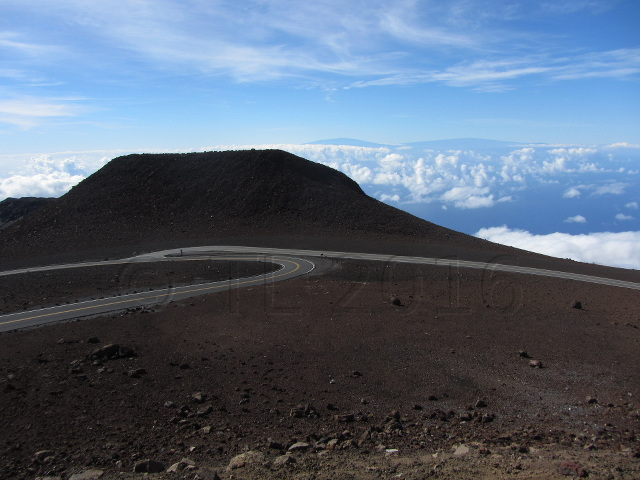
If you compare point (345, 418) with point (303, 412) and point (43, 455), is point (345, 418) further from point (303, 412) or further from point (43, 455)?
point (43, 455)

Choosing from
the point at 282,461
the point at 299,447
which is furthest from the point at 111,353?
the point at 282,461

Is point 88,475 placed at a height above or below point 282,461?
below

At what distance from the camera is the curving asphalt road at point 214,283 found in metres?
18.2

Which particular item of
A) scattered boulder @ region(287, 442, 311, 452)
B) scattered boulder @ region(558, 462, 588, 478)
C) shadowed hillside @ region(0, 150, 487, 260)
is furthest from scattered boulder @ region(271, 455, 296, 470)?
shadowed hillside @ region(0, 150, 487, 260)

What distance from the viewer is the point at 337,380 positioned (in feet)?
38.0

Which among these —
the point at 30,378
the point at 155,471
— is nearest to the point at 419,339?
the point at 155,471

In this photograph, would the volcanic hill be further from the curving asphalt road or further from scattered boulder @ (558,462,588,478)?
scattered boulder @ (558,462,588,478)

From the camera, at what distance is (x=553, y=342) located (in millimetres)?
14875

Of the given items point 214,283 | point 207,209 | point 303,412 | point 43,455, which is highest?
point 207,209

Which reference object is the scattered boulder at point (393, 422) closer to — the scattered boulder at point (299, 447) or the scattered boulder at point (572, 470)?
the scattered boulder at point (299, 447)

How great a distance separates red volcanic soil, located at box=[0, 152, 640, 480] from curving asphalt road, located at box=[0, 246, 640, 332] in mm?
1588

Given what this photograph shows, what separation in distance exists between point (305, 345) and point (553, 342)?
29.2 feet

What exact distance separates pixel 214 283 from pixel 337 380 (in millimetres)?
14480

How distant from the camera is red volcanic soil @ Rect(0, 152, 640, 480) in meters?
7.72
